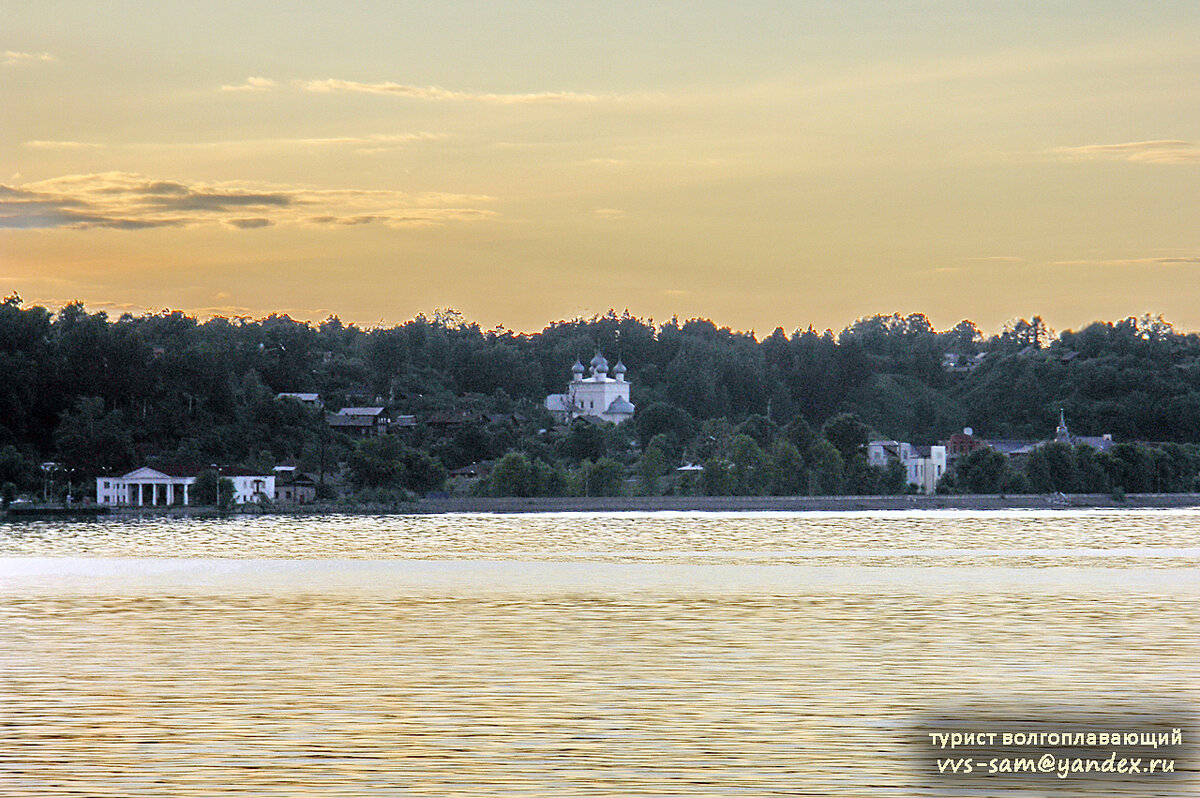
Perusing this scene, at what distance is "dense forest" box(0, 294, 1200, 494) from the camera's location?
9412cm

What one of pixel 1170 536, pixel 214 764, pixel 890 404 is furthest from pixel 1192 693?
pixel 890 404

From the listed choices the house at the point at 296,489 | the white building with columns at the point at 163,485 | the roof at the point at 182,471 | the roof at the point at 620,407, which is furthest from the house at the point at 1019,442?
the roof at the point at 182,471

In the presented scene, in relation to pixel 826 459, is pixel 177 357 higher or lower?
higher

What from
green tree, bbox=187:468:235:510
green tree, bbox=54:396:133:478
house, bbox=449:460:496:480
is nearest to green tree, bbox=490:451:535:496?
house, bbox=449:460:496:480

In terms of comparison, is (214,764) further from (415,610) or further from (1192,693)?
(415,610)

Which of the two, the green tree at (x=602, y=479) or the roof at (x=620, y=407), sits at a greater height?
the roof at (x=620, y=407)

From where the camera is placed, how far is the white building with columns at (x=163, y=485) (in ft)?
292

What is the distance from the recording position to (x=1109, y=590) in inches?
1294

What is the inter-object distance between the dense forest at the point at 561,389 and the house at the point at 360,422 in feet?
10.9

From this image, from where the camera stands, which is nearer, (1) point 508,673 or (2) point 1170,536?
(1) point 508,673

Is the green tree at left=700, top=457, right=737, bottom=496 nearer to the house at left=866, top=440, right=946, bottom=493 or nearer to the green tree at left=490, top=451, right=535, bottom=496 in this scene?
the green tree at left=490, top=451, right=535, bottom=496

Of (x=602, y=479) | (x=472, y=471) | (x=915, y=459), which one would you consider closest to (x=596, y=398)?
(x=915, y=459)

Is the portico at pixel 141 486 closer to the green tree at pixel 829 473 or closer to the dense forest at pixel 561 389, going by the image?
the dense forest at pixel 561 389

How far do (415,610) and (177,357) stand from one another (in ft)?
252
